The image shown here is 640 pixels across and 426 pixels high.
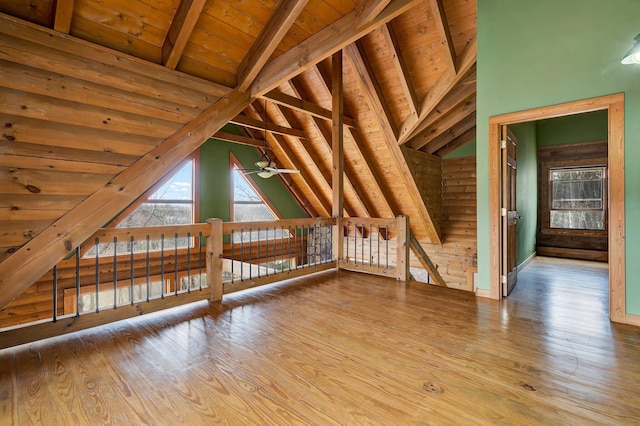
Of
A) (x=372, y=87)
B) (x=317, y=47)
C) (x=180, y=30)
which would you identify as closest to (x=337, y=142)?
(x=372, y=87)

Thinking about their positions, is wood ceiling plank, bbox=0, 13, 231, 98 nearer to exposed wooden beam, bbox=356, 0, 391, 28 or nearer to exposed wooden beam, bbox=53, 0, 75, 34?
exposed wooden beam, bbox=53, 0, 75, 34

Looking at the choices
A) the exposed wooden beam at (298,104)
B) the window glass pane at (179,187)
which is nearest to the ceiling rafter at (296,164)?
the window glass pane at (179,187)

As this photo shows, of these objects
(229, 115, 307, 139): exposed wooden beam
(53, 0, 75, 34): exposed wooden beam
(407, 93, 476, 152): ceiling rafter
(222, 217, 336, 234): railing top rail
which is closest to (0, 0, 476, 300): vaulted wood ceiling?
(53, 0, 75, 34): exposed wooden beam

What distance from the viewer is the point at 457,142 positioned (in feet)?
21.7

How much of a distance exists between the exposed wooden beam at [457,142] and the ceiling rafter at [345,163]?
184 cm

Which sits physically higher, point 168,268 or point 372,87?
point 372,87

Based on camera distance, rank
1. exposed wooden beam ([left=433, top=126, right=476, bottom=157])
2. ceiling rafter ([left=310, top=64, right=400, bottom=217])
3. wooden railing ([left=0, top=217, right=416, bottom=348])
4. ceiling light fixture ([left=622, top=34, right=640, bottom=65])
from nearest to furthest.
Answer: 1. ceiling light fixture ([left=622, top=34, right=640, bottom=65])
2. wooden railing ([left=0, top=217, right=416, bottom=348])
3. ceiling rafter ([left=310, top=64, right=400, bottom=217])
4. exposed wooden beam ([left=433, top=126, right=476, bottom=157])

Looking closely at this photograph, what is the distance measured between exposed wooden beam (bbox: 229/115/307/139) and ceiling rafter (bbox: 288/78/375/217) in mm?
456

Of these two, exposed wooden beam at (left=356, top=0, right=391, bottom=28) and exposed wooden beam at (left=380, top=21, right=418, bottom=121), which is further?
exposed wooden beam at (left=380, top=21, right=418, bottom=121)

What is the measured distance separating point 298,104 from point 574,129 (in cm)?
558

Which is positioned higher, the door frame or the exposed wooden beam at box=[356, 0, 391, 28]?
the exposed wooden beam at box=[356, 0, 391, 28]

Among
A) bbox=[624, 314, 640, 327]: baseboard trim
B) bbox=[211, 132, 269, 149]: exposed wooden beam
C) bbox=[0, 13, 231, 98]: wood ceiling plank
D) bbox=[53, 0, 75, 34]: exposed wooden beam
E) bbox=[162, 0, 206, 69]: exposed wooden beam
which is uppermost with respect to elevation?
bbox=[211, 132, 269, 149]: exposed wooden beam

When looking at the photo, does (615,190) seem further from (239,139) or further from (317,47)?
(239,139)

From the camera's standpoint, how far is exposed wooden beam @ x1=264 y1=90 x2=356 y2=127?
15.1ft
